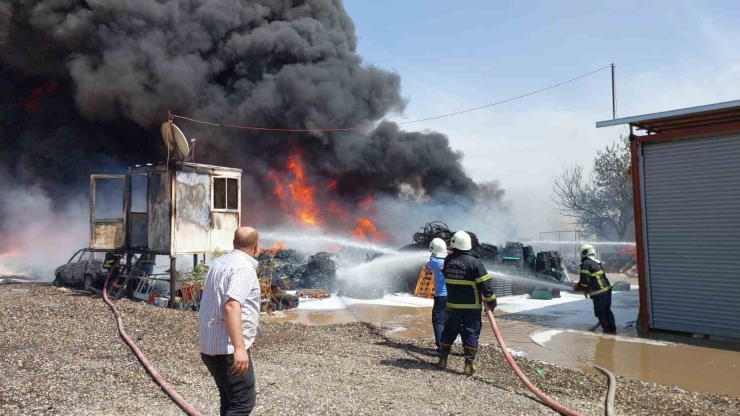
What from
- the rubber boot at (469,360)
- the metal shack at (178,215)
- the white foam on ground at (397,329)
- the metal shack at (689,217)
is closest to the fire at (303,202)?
the metal shack at (178,215)

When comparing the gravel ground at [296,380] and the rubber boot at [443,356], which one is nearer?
the gravel ground at [296,380]

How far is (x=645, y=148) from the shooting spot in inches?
349

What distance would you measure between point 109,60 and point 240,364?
25.6 m

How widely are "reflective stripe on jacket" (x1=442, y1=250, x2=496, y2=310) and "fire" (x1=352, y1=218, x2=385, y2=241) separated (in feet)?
71.1

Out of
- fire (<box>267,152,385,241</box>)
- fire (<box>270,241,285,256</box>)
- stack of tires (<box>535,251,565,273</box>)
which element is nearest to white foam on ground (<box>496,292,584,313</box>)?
stack of tires (<box>535,251,565,273</box>)

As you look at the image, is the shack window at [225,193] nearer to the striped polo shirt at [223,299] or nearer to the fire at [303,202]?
the striped polo shirt at [223,299]

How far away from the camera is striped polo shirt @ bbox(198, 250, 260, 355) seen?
3.02 meters

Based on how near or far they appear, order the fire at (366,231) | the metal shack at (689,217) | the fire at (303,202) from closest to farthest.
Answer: the metal shack at (689,217) → the fire at (366,231) → the fire at (303,202)

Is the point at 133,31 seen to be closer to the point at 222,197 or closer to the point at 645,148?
the point at 222,197

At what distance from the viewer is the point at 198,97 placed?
85.9 ft

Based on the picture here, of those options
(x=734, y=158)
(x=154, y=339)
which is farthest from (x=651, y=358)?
(x=154, y=339)

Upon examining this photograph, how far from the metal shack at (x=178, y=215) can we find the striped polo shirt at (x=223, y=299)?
8318 mm

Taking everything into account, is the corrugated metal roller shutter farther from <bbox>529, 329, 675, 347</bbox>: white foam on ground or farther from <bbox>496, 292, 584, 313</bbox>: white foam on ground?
<bbox>496, 292, 584, 313</bbox>: white foam on ground

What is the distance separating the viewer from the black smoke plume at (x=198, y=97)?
25047 millimetres
